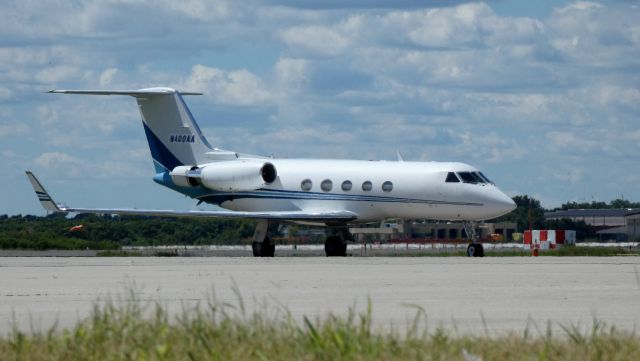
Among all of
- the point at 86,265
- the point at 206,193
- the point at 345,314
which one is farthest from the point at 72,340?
the point at 206,193

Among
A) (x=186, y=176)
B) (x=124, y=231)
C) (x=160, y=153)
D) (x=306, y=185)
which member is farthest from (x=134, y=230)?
(x=306, y=185)

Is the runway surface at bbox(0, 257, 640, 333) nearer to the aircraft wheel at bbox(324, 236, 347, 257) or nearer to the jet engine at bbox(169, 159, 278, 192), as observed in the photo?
the aircraft wheel at bbox(324, 236, 347, 257)

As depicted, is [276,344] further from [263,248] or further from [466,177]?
[263,248]

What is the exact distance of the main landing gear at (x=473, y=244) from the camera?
36344 mm

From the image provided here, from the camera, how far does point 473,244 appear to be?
36.5 m

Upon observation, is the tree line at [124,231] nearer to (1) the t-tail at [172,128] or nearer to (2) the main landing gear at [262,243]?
(1) the t-tail at [172,128]

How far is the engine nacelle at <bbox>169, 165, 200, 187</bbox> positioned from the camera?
40.4 meters

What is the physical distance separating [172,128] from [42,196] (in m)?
6.53

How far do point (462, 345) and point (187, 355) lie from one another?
2.17 meters

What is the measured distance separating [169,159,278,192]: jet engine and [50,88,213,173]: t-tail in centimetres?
143

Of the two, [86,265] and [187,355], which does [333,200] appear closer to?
[86,265]

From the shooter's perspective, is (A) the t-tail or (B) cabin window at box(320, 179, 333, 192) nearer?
(B) cabin window at box(320, 179, 333, 192)

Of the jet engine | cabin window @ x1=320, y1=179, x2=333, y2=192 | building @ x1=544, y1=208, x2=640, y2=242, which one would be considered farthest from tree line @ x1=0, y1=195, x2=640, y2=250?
building @ x1=544, y1=208, x2=640, y2=242

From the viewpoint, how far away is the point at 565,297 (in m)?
16.8
